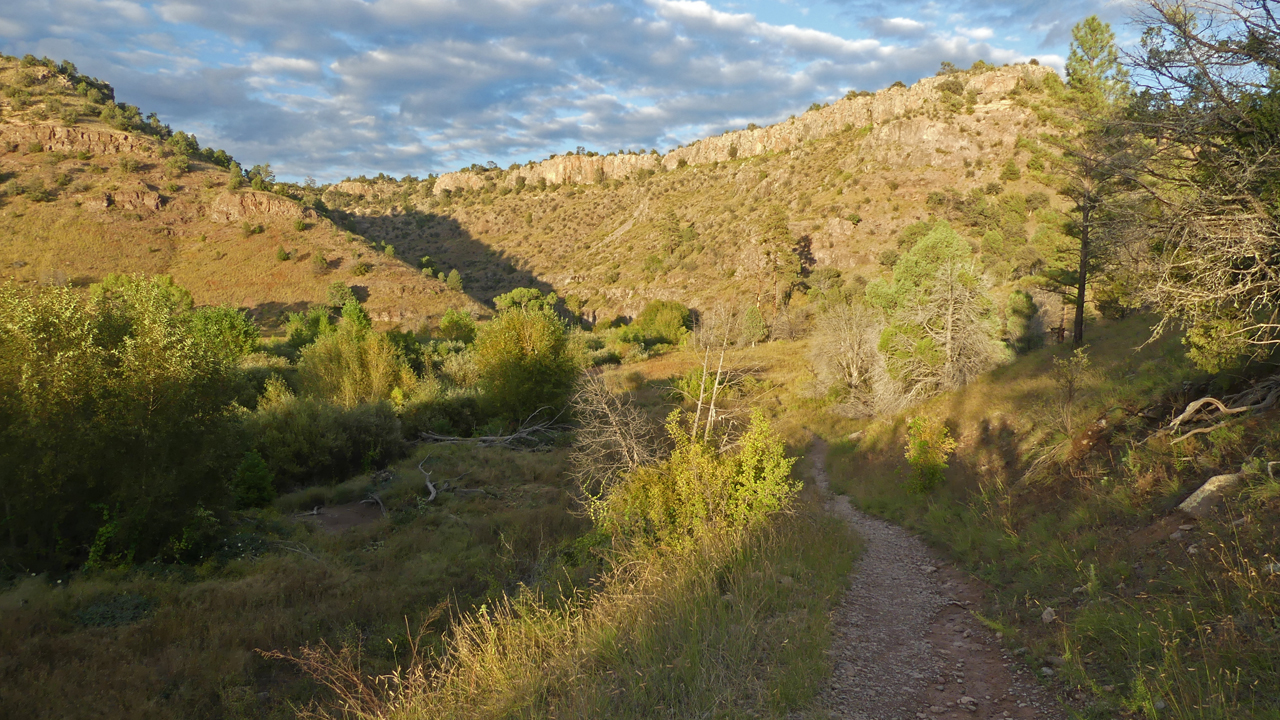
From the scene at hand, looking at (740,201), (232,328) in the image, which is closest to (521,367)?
(232,328)

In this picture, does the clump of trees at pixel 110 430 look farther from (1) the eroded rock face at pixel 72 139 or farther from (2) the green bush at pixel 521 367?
(1) the eroded rock face at pixel 72 139

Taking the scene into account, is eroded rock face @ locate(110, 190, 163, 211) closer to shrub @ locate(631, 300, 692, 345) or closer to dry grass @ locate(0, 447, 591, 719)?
shrub @ locate(631, 300, 692, 345)

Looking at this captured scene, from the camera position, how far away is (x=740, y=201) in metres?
81.6

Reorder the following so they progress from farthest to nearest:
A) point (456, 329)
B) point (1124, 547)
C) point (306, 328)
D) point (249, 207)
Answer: point (249, 207), point (456, 329), point (306, 328), point (1124, 547)

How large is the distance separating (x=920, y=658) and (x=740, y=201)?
80.4 metres

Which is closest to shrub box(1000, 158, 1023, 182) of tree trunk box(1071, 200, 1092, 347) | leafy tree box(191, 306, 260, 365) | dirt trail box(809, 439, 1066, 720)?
tree trunk box(1071, 200, 1092, 347)

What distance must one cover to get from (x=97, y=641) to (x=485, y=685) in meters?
5.92

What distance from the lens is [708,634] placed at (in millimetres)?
5523

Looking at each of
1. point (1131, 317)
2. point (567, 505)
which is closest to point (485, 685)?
point (567, 505)

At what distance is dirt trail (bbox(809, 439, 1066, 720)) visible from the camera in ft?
15.9

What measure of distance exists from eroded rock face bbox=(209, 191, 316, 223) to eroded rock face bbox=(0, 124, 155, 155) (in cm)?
1147

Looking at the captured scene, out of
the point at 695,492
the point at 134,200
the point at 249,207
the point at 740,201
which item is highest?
the point at 740,201

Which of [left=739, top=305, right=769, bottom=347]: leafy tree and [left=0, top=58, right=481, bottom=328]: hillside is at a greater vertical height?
[left=0, top=58, right=481, bottom=328]: hillside

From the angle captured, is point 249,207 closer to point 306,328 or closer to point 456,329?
point 306,328
